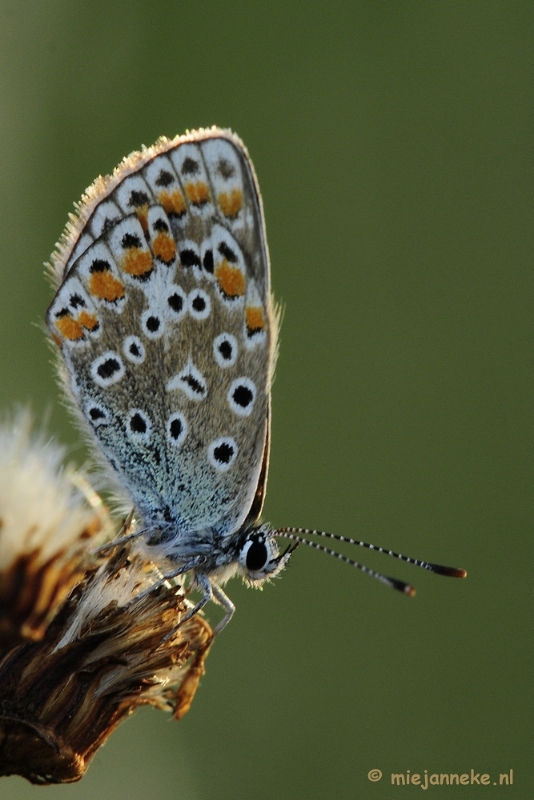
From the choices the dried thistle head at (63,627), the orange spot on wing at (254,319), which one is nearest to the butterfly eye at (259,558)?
the dried thistle head at (63,627)

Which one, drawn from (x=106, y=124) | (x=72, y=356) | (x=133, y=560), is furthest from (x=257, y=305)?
(x=106, y=124)

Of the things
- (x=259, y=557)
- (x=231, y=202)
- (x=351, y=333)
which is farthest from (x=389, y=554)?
(x=351, y=333)

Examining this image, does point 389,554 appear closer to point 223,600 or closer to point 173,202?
point 223,600

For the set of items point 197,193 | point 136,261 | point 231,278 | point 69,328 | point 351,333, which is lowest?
point 69,328

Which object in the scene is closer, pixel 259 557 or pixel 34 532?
pixel 34 532

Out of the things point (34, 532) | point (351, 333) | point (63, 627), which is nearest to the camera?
point (34, 532)

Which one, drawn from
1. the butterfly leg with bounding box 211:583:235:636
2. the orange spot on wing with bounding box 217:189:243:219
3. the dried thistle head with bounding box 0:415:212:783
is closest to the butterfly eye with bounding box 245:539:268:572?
the butterfly leg with bounding box 211:583:235:636

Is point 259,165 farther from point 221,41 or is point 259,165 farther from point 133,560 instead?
point 133,560

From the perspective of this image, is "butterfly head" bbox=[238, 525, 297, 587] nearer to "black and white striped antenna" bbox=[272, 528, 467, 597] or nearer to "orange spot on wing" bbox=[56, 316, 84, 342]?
"black and white striped antenna" bbox=[272, 528, 467, 597]
